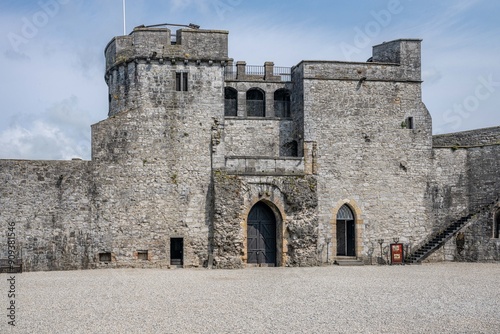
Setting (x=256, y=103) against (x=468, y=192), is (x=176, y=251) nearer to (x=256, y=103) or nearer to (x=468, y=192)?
(x=256, y=103)

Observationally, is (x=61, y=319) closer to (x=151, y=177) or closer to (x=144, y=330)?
(x=144, y=330)

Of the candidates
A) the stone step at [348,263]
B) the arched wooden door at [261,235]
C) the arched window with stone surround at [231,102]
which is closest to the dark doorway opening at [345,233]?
the stone step at [348,263]

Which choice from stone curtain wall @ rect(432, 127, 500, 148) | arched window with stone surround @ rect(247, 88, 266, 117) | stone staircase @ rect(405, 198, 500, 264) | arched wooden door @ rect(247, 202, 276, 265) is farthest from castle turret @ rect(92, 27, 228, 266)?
stone curtain wall @ rect(432, 127, 500, 148)

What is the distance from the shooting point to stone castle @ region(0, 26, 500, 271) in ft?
87.6

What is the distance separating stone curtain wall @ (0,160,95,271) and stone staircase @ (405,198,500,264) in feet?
52.5

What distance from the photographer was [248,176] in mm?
27484

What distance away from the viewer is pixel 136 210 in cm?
2727

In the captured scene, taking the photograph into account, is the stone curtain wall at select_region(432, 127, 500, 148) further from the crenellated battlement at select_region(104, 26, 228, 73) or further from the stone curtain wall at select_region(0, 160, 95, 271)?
the stone curtain wall at select_region(0, 160, 95, 271)

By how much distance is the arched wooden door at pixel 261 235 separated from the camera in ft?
91.3

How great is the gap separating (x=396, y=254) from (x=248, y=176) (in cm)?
864

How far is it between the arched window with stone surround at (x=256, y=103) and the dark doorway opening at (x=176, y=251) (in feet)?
28.3

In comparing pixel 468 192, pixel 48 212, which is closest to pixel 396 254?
pixel 468 192

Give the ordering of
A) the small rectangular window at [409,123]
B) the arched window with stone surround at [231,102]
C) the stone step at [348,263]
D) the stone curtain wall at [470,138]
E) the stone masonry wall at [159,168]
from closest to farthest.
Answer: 1. the stone masonry wall at [159,168]
2. the stone step at [348,263]
3. the small rectangular window at [409,123]
4. the stone curtain wall at [470,138]
5. the arched window with stone surround at [231,102]

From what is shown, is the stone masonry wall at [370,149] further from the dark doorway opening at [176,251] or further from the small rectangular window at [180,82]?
the dark doorway opening at [176,251]
